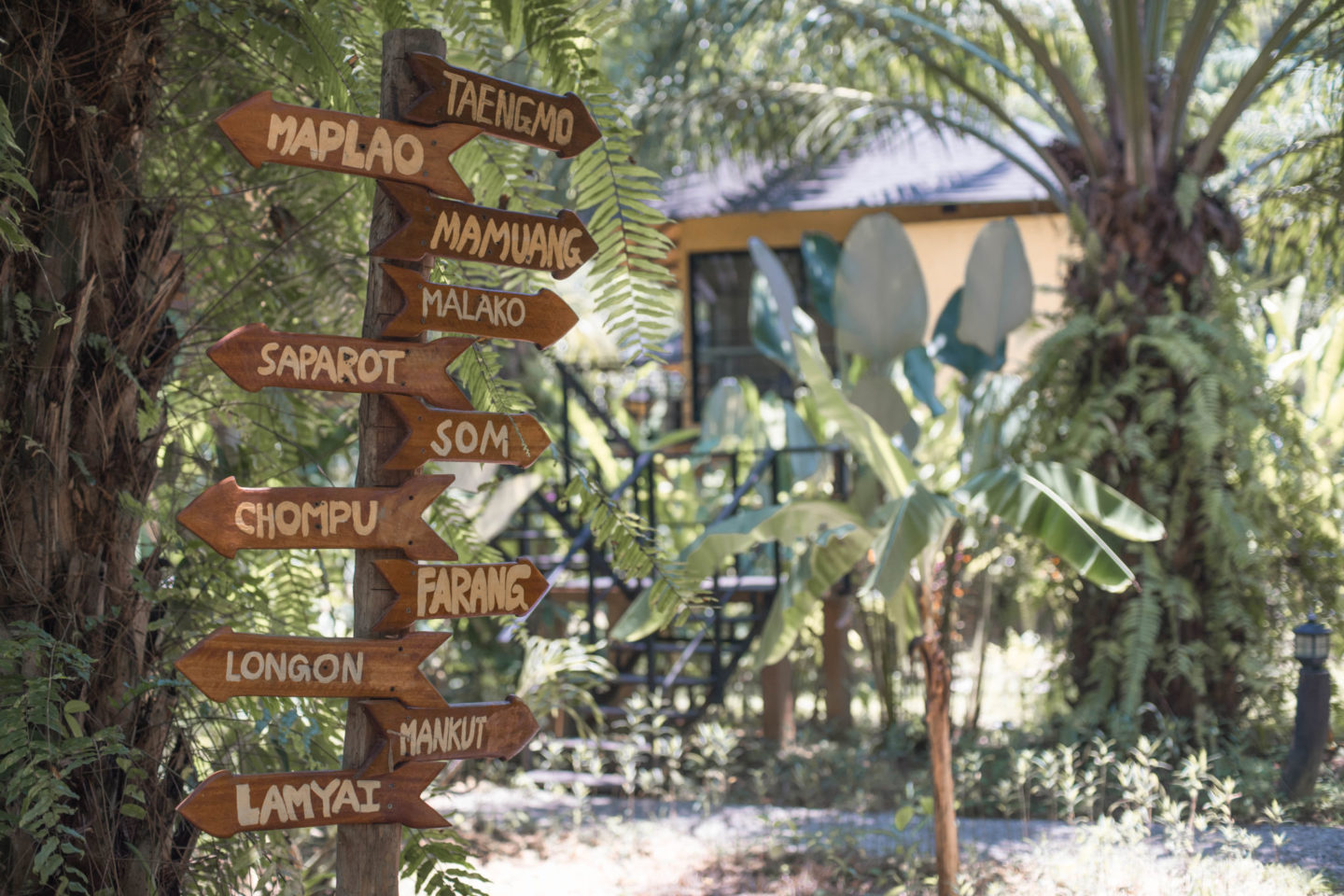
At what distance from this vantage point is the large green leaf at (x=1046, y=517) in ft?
12.5

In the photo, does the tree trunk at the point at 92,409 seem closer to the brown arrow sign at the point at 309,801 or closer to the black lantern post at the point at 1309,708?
the brown arrow sign at the point at 309,801

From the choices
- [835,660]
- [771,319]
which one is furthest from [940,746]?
[771,319]

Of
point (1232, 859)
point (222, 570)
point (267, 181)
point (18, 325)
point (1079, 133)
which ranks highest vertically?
point (1079, 133)

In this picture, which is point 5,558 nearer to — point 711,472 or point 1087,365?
point 1087,365

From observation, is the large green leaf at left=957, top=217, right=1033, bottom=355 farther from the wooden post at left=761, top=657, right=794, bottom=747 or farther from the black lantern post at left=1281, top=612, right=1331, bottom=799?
the wooden post at left=761, top=657, right=794, bottom=747

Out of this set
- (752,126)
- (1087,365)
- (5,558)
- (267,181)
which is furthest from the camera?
(752,126)

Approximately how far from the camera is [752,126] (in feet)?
26.4

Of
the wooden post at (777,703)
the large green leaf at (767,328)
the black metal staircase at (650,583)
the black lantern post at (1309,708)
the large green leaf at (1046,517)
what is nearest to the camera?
the large green leaf at (1046,517)

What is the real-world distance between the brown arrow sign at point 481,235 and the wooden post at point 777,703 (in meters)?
4.95

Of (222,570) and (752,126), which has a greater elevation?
(752,126)

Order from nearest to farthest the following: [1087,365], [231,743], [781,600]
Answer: [231,743] < [781,600] < [1087,365]

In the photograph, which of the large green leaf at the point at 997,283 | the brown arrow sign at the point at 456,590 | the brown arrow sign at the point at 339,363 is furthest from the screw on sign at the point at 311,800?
the large green leaf at the point at 997,283

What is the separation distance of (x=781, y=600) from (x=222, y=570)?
2.68 meters

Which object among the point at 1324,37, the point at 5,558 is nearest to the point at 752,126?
the point at 1324,37
